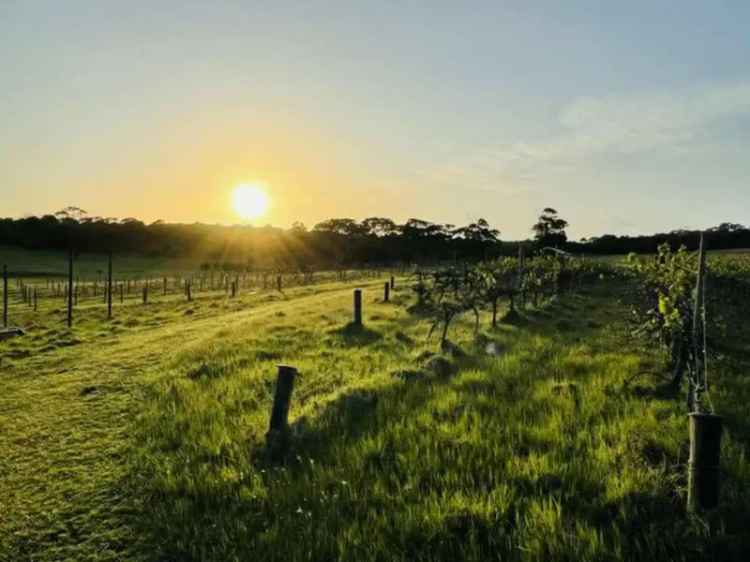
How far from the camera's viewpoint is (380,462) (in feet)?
21.5

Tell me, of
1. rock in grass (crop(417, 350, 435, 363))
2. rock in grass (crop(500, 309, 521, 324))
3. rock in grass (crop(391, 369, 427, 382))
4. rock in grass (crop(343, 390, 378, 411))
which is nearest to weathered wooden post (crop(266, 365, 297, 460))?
rock in grass (crop(343, 390, 378, 411))

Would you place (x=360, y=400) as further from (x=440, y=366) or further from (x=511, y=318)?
(x=511, y=318)

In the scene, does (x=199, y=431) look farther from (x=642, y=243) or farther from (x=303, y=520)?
(x=642, y=243)

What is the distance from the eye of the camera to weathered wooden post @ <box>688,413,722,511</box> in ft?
14.7

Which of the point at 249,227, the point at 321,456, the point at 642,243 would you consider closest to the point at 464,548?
the point at 321,456

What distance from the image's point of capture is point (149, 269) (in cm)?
10394

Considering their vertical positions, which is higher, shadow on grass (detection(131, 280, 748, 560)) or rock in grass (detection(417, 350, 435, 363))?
rock in grass (detection(417, 350, 435, 363))

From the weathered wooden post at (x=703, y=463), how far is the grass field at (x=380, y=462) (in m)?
0.18

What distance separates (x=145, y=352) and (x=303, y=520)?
13187mm

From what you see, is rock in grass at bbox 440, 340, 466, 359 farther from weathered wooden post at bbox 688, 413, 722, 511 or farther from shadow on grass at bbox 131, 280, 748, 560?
weathered wooden post at bbox 688, 413, 722, 511

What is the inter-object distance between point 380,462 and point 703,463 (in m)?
3.84

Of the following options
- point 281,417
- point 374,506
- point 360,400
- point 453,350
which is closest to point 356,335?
point 453,350

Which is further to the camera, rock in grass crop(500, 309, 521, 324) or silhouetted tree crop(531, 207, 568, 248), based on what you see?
silhouetted tree crop(531, 207, 568, 248)

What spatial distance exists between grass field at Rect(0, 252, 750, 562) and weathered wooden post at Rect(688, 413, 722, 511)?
18 centimetres
